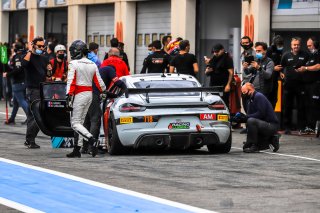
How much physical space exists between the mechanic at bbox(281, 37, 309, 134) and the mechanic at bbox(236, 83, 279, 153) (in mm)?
4437

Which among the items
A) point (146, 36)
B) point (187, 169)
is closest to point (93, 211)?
point (187, 169)

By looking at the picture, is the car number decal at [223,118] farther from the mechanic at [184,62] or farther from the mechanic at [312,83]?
the mechanic at [184,62]

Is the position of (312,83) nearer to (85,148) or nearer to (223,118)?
(223,118)

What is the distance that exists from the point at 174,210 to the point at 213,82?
41.4 feet

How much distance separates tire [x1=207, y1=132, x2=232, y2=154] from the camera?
56.2 ft

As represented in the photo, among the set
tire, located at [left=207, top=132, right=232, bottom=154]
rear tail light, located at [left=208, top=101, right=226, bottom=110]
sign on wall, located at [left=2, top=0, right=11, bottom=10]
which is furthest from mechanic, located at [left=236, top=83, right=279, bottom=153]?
sign on wall, located at [left=2, top=0, right=11, bottom=10]

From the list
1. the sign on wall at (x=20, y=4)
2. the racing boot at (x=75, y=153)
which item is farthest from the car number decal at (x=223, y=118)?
the sign on wall at (x=20, y=4)

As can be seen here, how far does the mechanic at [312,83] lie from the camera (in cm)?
2173

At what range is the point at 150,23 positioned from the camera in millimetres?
34031

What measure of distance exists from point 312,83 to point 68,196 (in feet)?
36.7

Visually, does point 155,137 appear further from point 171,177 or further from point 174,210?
point 174,210

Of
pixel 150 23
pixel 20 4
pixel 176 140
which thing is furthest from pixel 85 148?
pixel 20 4

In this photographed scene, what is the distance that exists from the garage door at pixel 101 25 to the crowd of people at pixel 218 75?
36.3 feet

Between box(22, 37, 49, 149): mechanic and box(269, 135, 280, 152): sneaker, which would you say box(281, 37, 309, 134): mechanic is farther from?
box(22, 37, 49, 149): mechanic
